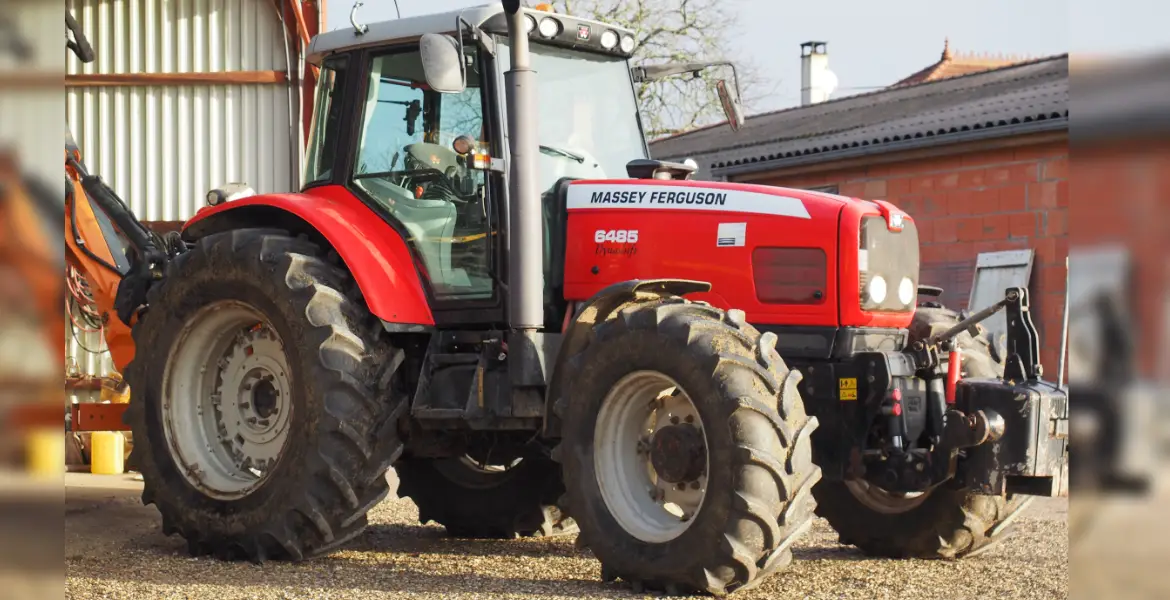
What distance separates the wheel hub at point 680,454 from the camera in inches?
205

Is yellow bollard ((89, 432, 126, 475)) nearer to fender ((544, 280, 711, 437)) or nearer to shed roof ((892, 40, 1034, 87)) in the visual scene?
fender ((544, 280, 711, 437))

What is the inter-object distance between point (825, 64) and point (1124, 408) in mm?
22383

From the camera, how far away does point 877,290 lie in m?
5.81

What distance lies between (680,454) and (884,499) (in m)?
1.65

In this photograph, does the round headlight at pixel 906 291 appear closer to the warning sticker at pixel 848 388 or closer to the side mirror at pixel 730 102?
the warning sticker at pixel 848 388

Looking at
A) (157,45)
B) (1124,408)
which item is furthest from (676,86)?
(1124,408)

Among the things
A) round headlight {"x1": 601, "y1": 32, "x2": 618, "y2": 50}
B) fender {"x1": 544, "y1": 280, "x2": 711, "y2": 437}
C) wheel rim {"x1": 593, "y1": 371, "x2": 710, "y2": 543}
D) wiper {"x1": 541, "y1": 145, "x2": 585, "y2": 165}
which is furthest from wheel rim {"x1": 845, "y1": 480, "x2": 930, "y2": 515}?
round headlight {"x1": 601, "y1": 32, "x2": 618, "y2": 50}

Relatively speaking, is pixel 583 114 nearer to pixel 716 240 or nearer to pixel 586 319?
pixel 716 240

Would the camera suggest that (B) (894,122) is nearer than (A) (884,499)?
No

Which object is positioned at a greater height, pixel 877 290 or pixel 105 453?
pixel 877 290

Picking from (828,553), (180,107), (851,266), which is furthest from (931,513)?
(180,107)

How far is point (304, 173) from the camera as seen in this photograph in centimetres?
698

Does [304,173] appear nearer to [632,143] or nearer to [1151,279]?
[632,143]

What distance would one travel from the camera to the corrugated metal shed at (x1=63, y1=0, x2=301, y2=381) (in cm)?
1284
